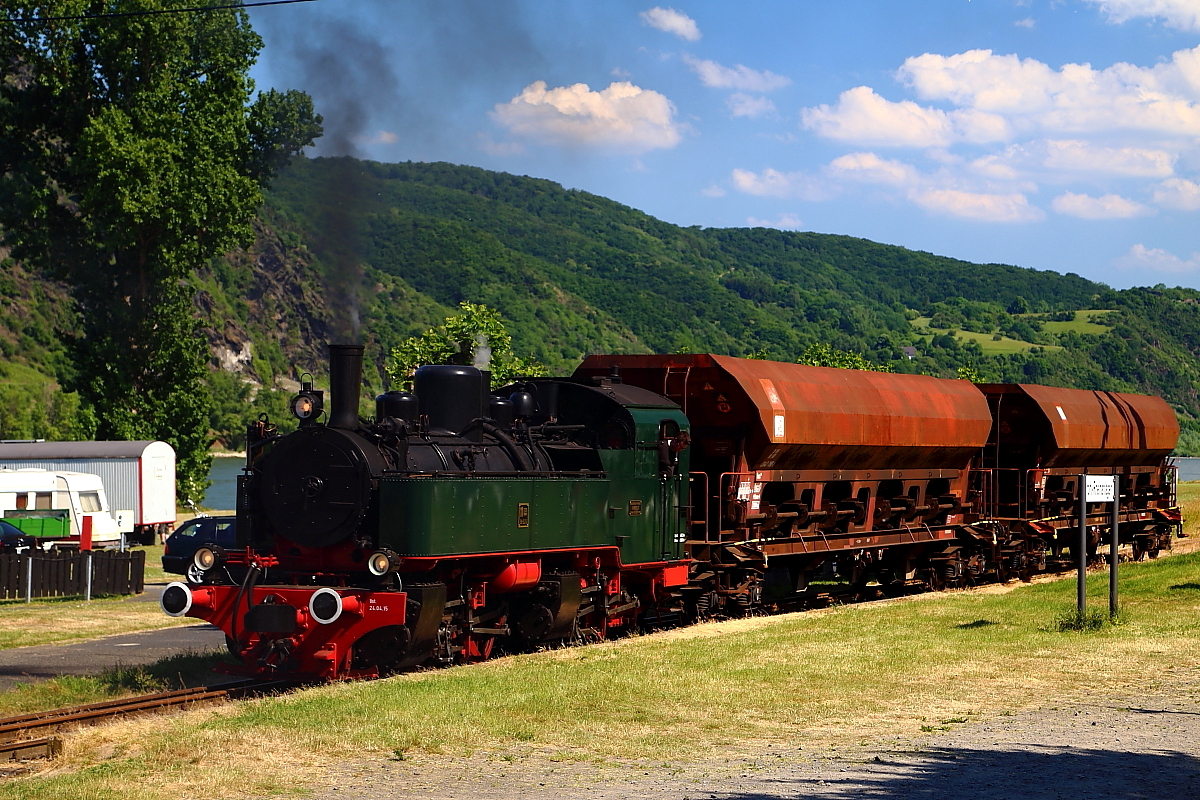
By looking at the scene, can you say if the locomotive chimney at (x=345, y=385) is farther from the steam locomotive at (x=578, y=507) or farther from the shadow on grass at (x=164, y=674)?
the shadow on grass at (x=164, y=674)

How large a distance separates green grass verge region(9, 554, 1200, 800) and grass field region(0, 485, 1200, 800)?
3 centimetres

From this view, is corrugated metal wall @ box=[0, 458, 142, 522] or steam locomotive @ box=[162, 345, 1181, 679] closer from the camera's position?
steam locomotive @ box=[162, 345, 1181, 679]

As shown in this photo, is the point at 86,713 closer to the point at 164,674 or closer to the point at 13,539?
the point at 164,674

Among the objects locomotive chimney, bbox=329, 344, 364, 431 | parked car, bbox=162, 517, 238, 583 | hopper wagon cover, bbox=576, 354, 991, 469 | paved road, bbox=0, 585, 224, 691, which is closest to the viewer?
locomotive chimney, bbox=329, 344, 364, 431

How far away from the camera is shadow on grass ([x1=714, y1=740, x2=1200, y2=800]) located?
835 centimetres

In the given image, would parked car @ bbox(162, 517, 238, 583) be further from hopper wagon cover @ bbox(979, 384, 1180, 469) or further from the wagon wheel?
the wagon wheel

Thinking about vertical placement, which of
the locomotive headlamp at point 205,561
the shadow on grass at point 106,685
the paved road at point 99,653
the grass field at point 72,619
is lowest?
the grass field at point 72,619

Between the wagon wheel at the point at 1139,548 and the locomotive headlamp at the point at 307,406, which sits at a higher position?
the locomotive headlamp at the point at 307,406

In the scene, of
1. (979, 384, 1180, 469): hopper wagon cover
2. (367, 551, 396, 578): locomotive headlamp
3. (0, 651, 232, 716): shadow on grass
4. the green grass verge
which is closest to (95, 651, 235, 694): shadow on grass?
(0, 651, 232, 716): shadow on grass

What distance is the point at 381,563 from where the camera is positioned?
43.4ft

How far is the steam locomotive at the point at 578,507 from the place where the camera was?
13.6 meters

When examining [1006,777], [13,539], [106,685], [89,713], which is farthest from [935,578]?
[13,539]

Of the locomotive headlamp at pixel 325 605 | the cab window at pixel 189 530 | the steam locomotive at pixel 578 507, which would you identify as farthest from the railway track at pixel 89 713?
the cab window at pixel 189 530

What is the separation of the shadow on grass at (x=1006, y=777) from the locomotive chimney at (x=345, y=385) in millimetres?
6912
